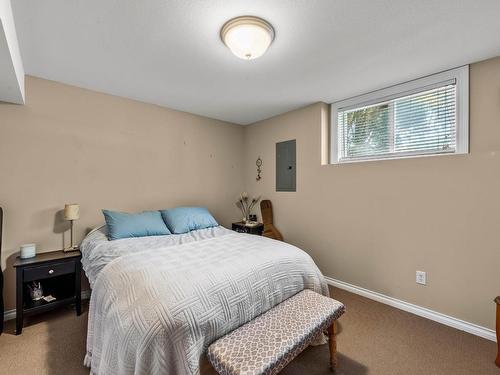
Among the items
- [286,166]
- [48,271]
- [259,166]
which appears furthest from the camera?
[259,166]

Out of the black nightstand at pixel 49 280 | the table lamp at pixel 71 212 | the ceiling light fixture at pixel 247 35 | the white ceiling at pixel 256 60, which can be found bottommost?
the black nightstand at pixel 49 280

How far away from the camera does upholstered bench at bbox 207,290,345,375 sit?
113cm

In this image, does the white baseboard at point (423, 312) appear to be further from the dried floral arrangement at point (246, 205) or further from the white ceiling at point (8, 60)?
the white ceiling at point (8, 60)

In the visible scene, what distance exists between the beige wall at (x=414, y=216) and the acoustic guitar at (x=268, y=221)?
21cm

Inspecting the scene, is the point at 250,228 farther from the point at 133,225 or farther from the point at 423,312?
the point at 423,312

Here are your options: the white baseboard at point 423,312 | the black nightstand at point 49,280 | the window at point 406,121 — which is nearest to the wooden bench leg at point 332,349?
the white baseboard at point 423,312

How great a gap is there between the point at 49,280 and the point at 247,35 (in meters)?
2.93

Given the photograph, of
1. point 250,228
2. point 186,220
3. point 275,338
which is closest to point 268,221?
point 250,228

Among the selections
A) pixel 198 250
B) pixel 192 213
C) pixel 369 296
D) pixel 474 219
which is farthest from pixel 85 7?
pixel 369 296

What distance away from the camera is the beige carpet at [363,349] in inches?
64.1

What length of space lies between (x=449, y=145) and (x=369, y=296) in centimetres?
174

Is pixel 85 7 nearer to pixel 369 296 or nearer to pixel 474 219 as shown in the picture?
pixel 474 219

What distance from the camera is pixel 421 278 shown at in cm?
229

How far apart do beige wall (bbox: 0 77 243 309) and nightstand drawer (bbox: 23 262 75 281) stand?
1.19ft
